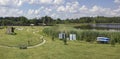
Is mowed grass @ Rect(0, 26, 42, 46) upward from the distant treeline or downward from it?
downward

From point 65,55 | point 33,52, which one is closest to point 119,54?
point 65,55

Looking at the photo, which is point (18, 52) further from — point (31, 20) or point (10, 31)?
point (31, 20)

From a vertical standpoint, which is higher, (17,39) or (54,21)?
(54,21)

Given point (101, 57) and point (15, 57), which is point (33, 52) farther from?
point (101, 57)

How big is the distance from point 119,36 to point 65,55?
18619 millimetres

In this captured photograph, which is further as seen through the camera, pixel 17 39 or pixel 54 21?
pixel 54 21

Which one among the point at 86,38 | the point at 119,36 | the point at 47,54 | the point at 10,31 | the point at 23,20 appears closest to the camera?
the point at 47,54

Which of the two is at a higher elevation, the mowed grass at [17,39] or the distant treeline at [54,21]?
the distant treeline at [54,21]

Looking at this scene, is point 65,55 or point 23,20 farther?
point 23,20

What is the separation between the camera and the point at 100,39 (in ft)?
159

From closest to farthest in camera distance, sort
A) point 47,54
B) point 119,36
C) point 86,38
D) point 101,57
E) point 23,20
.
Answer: point 101,57, point 47,54, point 119,36, point 86,38, point 23,20

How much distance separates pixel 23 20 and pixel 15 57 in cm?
13700

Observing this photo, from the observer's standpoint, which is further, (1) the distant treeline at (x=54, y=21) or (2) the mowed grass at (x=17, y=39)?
(1) the distant treeline at (x=54, y=21)

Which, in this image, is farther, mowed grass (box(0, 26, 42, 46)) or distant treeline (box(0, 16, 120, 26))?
distant treeline (box(0, 16, 120, 26))
